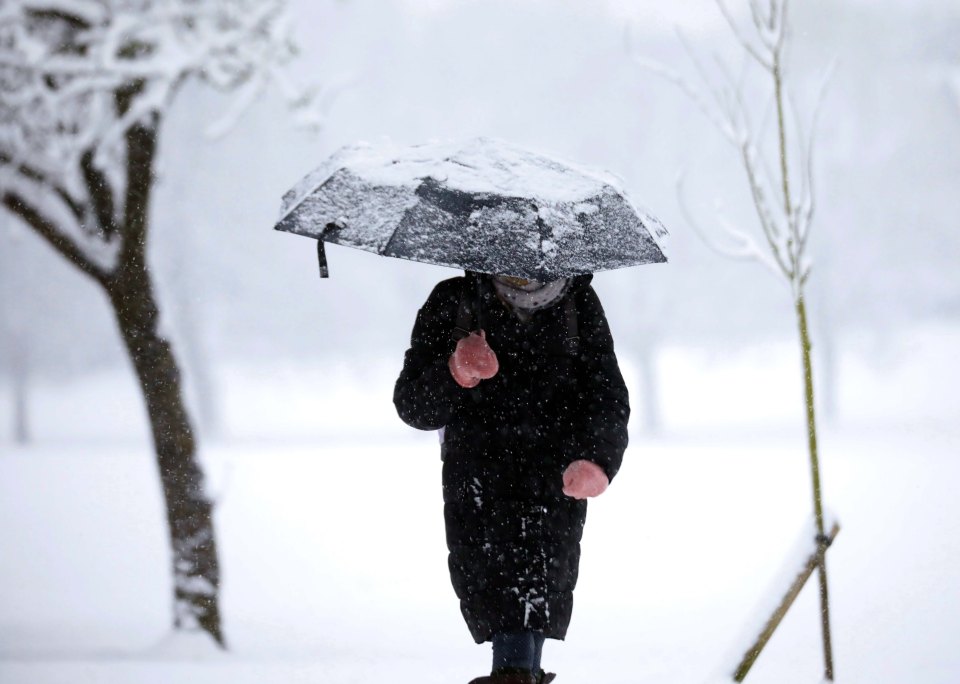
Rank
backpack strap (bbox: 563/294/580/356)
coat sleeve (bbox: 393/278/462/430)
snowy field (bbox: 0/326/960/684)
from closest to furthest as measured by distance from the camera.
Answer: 1. coat sleeve (bbox: 393/278/462/430)
2. backpack strap (bbox: 563/294/580/356)
3. snowy field (bbox: 0/326/960/684)

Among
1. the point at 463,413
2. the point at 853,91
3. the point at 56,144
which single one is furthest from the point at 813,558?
the point at 853,91

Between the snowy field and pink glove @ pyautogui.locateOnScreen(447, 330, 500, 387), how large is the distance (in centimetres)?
167

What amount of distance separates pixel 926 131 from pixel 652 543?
932cm

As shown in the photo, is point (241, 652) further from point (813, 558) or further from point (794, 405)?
point (794, 405)

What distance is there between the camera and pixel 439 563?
784 cm

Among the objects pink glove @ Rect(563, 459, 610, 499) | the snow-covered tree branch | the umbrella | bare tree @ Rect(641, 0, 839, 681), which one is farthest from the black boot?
the snow-covered tree branch

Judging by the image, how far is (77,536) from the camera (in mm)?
8672

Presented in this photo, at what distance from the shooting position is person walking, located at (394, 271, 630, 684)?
2307mm

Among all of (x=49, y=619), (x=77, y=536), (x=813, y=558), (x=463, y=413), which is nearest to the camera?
(x=463, y=413)

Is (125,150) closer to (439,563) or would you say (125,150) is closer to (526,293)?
(526,293)

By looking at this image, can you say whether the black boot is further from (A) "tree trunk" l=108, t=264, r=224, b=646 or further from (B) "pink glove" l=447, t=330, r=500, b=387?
(A) "tree trunk" l=108, t=264, r=224, b=646

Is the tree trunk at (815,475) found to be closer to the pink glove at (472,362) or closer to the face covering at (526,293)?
the face covering at (526,293)

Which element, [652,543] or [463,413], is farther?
[652,543]

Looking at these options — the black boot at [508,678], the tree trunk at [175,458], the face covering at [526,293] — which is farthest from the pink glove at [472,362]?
the tree trunk at [175,458]
